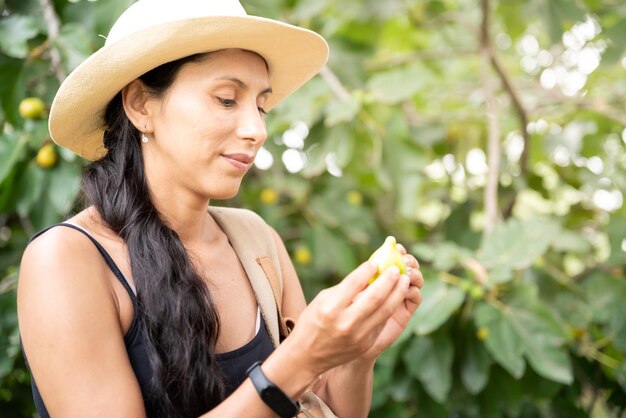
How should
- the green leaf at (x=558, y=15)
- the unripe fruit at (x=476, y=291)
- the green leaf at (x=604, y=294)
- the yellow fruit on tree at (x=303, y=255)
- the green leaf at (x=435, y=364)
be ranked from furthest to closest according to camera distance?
the yellow fruit on tree at (x=303, y=255) → the green leaf at (x=558, y=15) → the green leaf at (x=604, y=294) → the green leaf at (x=435, y=364) → the unripe fruit at (x=476, y=291)

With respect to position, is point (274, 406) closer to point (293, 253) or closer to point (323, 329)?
point (323, 329)

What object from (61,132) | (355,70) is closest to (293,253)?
(355,70)

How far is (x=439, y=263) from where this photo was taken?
2586mm

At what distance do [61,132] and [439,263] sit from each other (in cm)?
137

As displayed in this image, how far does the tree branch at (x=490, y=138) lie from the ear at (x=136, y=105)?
1.50 meters

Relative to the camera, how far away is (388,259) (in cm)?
142

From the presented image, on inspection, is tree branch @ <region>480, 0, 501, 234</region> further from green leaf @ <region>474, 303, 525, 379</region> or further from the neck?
the neck

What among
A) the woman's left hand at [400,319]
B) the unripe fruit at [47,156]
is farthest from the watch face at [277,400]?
the unripe fruit at [47,156]

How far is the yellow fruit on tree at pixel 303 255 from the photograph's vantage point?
3.28m

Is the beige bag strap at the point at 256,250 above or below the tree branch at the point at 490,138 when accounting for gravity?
above

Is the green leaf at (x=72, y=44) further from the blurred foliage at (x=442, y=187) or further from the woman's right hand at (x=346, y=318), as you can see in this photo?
the woman's right hand at (x=346, y=318)

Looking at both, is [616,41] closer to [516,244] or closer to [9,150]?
[516,244]

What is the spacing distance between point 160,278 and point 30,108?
1.16m

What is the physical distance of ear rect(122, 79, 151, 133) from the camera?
5.23 feet
